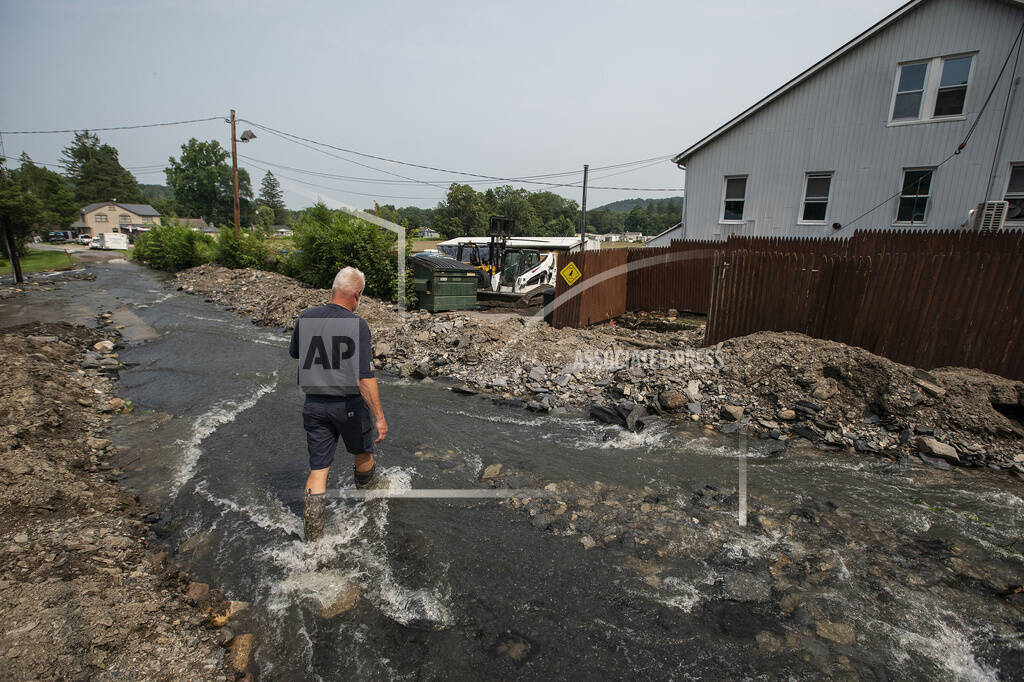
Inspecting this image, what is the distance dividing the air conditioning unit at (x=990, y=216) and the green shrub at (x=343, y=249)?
16700mm

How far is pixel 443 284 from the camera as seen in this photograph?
14602mm

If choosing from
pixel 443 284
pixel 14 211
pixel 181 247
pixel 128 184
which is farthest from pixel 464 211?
pixel 128 184

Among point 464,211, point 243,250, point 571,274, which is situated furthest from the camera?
point 464,211

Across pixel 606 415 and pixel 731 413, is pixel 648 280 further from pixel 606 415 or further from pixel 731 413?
pixel 606 415

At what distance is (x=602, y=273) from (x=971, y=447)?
8446mm

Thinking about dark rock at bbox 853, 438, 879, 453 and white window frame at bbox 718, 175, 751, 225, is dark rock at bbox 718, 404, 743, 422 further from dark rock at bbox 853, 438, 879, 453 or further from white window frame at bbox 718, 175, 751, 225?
white window frame at bbox 718, 175, 751, 225

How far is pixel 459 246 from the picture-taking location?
19297 millimetres

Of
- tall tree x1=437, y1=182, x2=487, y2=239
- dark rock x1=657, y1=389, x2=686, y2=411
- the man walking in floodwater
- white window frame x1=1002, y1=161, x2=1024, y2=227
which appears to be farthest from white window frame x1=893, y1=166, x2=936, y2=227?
tall tree x1=437, y1=182, x2=487, y2=239

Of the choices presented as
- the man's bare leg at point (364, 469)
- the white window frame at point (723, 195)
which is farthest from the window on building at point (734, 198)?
the man's bare leg at point (364, 469)

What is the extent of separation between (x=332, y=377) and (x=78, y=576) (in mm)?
2024

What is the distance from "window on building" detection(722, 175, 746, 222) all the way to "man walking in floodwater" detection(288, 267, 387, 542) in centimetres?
1691

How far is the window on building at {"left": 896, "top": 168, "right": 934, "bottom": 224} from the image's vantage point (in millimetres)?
13883

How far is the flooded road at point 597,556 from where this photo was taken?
2951 mm

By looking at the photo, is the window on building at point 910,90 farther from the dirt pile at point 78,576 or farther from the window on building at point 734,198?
the dirt pile at point 78,576
